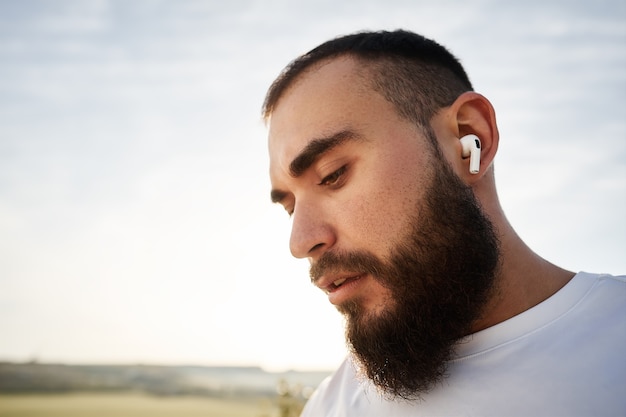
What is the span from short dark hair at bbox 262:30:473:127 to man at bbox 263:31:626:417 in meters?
0.01

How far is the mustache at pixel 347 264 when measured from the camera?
158cm

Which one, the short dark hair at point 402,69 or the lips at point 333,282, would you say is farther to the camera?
the short dark hair at point 402,69

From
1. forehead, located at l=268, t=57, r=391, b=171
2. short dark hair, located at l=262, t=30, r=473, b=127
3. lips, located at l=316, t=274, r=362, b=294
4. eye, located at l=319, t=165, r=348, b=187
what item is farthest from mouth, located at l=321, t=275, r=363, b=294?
short dark hair, located at l=262, t=30, r=473, b=127

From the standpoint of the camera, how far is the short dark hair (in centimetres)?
181

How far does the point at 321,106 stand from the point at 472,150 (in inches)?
20.8

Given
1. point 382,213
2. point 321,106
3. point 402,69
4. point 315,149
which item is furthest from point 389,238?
point 402,69

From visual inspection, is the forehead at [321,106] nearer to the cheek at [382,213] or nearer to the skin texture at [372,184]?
the skin texture at [372,184]

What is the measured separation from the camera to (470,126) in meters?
1.84

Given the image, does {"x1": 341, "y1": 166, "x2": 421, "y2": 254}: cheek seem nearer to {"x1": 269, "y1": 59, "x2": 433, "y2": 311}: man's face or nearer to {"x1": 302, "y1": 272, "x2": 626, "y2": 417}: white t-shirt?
{"x1": 269, "y1": 59, "x2": 433, "y2": 311}: man's face

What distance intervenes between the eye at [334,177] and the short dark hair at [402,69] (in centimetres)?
29

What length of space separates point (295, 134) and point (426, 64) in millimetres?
607

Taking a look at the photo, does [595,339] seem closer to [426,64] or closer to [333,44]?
[426,64]

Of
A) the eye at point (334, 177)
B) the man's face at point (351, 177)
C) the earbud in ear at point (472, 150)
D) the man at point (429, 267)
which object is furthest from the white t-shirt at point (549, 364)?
the eye at point (334, 177)

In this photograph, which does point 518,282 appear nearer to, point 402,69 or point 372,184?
point 372,184
